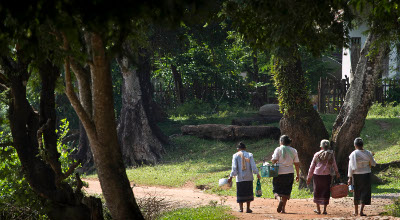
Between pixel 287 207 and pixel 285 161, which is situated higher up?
pixel 285 161

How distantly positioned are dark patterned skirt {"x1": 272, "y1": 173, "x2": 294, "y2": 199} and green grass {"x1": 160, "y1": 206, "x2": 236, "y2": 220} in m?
1.05

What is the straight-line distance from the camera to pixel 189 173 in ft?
65.6

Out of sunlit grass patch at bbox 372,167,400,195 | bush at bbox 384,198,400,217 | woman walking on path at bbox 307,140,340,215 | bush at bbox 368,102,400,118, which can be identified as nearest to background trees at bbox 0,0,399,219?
sunlit grass patch at bbox 372,167,400,195

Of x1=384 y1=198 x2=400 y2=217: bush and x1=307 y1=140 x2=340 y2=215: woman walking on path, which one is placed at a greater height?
x1=307 y1=140 x2=340 y2=215: woman walking on path

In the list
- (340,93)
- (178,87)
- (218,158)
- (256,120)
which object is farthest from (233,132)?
(178,87)

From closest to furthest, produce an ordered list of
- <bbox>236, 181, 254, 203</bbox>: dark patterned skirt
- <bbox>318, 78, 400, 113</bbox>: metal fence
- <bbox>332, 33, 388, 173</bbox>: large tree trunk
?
1. <bbox>236, 181, 254, 203</bbox>: dark patterned skirt
2. <bbox>332, 33, 388, 173</bbox>: large tree trunk
3. <bbox>318, 78, 400, 113</bbox>: metal fence

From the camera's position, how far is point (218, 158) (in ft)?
72.7

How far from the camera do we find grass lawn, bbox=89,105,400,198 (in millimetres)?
16688

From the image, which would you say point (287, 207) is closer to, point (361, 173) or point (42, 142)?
point (361, 173)

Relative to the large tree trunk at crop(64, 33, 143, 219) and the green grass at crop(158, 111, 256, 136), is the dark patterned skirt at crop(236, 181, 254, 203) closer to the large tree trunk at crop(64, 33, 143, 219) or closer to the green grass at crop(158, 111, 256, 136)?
the large tree trunk at crop(64, 33, 143, 219)

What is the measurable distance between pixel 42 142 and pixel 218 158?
12.8m

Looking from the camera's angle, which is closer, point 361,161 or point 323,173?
point 361,161

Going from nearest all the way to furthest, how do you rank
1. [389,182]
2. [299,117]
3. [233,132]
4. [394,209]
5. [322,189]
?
1. [394,209]
2. [322,189]
3. [299,117]
4. [389,182]
5. [233,132]

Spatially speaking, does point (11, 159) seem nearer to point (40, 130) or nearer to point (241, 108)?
point (40, 130)
